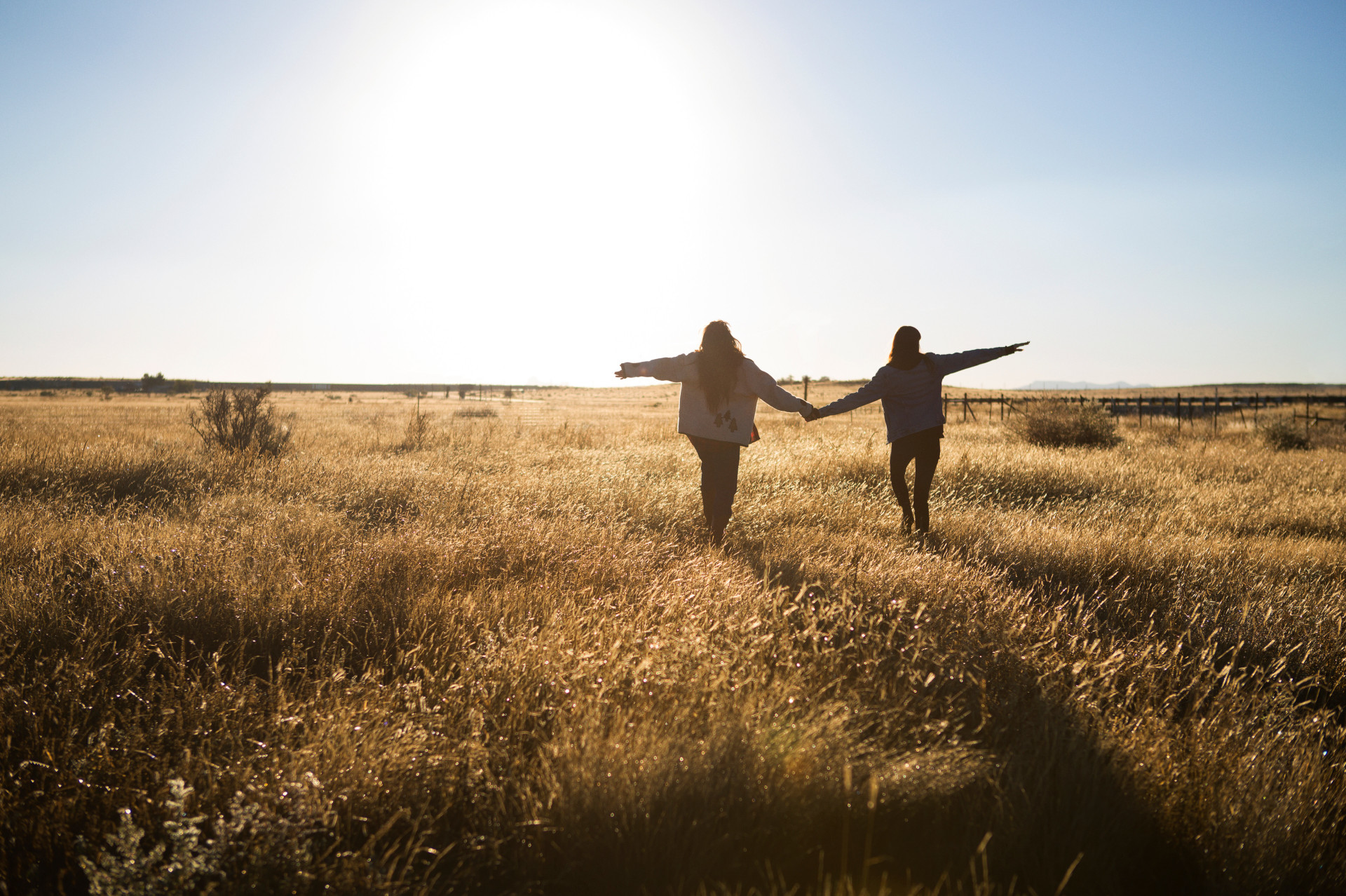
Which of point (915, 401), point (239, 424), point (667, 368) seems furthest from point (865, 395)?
point (239, 424)

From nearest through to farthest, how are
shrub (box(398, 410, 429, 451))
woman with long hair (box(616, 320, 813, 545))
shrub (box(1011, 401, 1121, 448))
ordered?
woman with long hair (box(616, 320, 813, 545)) → shrub (box(398, 410, 429, 451)) → shrub (box(1011, 401, 1121, 448))

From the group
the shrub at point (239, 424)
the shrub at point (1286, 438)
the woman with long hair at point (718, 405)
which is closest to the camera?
the woman with long hair at point (718, 405)

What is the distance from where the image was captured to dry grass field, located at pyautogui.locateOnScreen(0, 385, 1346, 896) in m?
1.88

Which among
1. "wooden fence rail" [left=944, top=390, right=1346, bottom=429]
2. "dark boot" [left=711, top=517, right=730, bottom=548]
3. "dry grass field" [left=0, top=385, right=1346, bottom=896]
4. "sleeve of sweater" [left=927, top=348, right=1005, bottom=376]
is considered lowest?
"dry grass field" [left=0, top=385, right=1346, bottom=896]

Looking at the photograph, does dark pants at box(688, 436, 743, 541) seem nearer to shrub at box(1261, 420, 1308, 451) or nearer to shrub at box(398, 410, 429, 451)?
shrub at box(398, 410, 429, 451)

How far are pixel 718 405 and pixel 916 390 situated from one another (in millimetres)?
1938

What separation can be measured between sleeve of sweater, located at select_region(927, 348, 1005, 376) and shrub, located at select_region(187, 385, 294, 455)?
399 inches

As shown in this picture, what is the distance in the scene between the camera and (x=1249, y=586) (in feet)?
14.9

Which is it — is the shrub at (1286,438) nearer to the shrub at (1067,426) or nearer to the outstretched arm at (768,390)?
the shrub at (1067,426)

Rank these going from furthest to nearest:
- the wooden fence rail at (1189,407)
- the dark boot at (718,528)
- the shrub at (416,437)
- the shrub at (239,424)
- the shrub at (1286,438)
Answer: the wooden fence rail at (1189,407) < the shrub at (1286,438) < the shrub at (416,437) < the shrub at (239,424) < the dark boot at (718,528)

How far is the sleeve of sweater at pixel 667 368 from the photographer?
5375mm

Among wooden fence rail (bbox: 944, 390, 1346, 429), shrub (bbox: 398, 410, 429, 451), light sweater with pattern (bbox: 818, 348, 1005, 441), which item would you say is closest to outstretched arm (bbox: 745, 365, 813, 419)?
light sweater with pattern (bbox: 818, 348, 1005, 441)

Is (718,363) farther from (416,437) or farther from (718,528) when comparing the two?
(416,437)

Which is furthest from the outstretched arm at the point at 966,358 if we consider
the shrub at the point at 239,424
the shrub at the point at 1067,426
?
the shrub at the point at 1067,426
